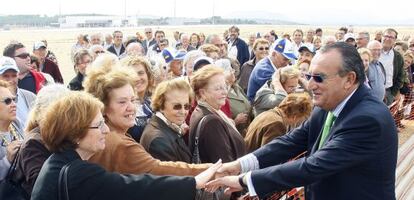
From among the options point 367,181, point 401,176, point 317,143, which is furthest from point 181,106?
point 401,176

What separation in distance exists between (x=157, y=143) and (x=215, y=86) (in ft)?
3.20

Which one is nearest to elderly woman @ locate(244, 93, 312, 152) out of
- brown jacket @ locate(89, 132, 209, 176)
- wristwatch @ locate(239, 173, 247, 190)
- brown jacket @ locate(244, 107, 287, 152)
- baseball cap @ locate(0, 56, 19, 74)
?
brown jacket @ locate(244, 107, 287, 152)

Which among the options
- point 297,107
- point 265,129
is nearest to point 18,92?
point 265,129

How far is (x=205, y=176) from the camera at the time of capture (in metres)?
2.94

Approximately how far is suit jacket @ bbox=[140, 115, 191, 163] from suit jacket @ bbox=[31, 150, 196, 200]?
64 centimetres

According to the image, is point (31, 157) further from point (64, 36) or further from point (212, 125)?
point (64, 36)

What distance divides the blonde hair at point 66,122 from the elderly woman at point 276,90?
2.82 metres

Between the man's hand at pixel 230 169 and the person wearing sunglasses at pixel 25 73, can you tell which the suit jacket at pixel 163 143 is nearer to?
the man's hand at pixel 230 169

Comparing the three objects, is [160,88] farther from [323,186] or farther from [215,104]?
[323,186]

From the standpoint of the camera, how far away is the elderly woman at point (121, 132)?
9.43 ft

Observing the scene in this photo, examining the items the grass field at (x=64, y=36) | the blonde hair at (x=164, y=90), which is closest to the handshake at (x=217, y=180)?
the blonde hair at (x=164, y=90)

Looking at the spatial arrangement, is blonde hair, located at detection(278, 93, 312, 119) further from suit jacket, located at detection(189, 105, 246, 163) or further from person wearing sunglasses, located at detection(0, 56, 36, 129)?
person wearing sunglasses, located at detection(0, 56, 36, 129)

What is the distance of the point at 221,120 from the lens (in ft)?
12.4

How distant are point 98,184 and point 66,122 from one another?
0.37 m
